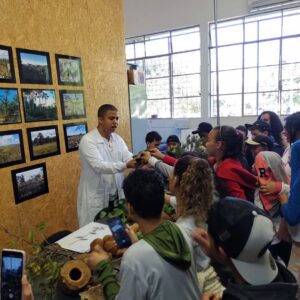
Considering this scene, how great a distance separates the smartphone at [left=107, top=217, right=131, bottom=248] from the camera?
138 cm

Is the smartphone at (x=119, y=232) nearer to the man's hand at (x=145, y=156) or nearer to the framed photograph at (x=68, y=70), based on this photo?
the man's hand at (x=145, y=156)

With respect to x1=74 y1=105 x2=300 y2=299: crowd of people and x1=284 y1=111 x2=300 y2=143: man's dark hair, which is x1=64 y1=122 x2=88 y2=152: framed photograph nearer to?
x1=74 y1=105 x2=300 y2=299: crowd of people

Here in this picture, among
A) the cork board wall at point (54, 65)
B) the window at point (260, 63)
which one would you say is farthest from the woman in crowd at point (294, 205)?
the window at point (260, 63)

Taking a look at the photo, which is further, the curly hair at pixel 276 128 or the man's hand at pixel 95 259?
the curly hair at pixel 276 128

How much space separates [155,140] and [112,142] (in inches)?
42.0

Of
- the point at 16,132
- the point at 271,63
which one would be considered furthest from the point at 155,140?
the point at 271,63

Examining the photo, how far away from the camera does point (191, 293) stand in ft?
3.57

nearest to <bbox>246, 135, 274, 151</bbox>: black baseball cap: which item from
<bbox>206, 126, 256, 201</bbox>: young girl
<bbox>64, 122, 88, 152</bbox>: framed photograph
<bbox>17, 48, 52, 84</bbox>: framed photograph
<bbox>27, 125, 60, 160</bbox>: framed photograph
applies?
<bbox>206, 126, 256, 201</bbox>: young girl

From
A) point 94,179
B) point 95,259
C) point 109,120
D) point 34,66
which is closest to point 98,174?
point 94,179

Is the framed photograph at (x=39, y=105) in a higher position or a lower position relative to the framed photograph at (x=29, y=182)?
higher

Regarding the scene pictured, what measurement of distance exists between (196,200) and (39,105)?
213 centimetres

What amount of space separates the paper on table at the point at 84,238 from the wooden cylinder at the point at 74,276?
29 cm

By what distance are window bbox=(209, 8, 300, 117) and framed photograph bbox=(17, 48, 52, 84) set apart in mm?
5594

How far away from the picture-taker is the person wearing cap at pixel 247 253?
2.77 ft
